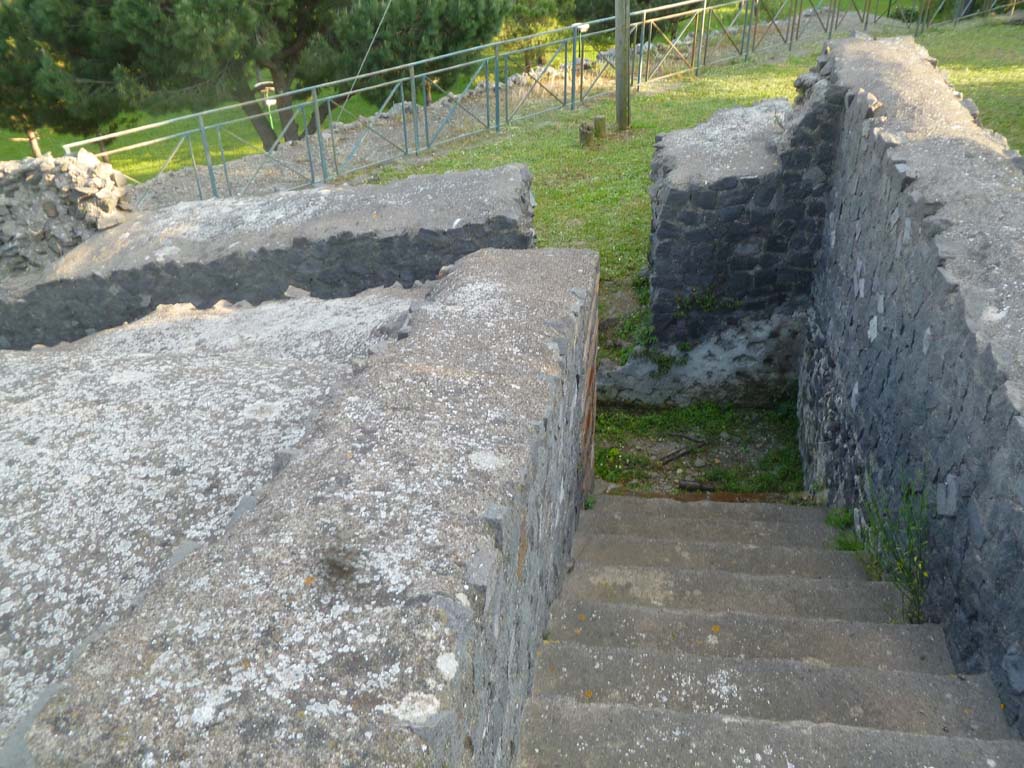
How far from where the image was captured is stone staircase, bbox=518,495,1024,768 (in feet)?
7.02

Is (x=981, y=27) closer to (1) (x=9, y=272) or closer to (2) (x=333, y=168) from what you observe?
(2) (x=333, y=168)

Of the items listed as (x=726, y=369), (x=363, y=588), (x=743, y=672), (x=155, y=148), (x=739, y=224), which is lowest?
(x=155, y=148)

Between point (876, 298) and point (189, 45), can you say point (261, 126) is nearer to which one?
point (189, 45)

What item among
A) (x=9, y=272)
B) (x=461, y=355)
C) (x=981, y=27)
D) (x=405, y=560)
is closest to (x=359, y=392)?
(x=461, y=355)

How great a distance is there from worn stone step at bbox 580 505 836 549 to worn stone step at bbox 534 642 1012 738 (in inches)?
55.7

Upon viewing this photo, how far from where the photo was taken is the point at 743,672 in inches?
101

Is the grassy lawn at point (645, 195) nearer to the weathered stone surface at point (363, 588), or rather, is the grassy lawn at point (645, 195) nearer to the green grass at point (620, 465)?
the green grass at point (620, 465)

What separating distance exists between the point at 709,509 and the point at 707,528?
398 millimetres

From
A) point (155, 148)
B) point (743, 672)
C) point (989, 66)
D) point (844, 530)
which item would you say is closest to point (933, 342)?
point (844, 530)

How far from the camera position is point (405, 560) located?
6.02ft

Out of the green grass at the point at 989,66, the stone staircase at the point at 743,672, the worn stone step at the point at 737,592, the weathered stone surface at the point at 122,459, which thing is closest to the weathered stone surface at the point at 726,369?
the stone staircase at the point at 743,672

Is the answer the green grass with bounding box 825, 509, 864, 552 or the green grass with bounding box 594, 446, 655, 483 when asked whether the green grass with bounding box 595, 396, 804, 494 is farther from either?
the green grass with bounding box 825, 509, 864, 552

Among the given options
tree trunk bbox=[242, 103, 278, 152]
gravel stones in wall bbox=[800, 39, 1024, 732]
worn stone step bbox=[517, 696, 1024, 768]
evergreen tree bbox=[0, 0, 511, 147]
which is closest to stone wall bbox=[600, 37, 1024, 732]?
gravel stones in wall bbox=[800, 39, 1024, 732]

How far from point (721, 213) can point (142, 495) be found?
13.9ft
